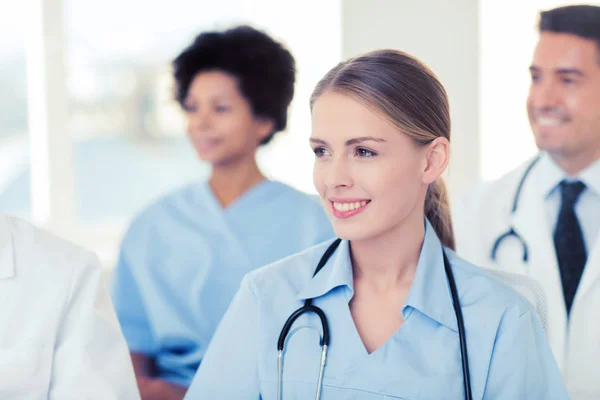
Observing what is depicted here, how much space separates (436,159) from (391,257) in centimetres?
19

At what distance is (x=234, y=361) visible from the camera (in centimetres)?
129

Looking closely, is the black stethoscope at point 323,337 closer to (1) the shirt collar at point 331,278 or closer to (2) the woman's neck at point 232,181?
(1) the shirt collar at point 331,278

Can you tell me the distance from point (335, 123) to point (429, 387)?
0.45 m

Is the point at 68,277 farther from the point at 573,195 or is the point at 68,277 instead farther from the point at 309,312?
the point at 573,195

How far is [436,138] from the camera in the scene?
1.32 metres

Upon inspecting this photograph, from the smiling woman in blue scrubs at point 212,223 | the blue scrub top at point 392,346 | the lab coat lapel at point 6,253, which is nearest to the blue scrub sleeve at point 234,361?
the blue scrub top at point 392,346

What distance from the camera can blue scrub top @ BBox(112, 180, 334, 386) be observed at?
1.97 m

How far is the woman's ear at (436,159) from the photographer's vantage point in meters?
1.33

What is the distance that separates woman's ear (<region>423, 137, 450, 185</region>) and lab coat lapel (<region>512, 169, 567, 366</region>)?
63cm

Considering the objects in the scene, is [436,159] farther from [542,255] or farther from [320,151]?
[542,255]

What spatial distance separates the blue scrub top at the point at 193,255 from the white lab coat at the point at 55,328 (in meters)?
0.68

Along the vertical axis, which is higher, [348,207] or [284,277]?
[348,207]

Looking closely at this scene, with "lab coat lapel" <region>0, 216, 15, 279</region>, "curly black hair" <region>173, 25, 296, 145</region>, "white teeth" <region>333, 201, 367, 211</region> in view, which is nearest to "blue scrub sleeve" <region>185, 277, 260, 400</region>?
"white teeth" <region>333, 201, 367, 211</region>

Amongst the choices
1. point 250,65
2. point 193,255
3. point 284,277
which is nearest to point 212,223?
point 193,255
